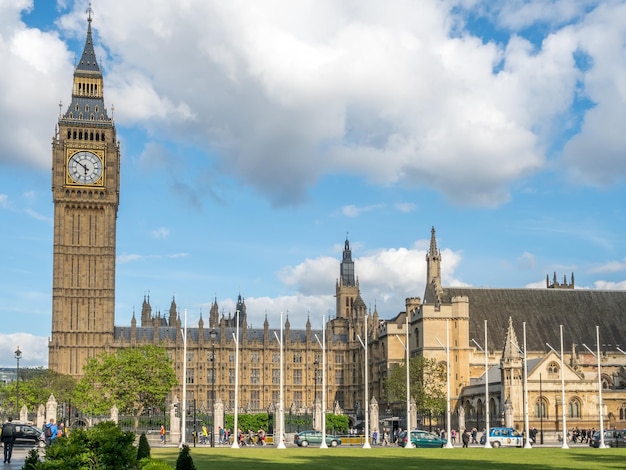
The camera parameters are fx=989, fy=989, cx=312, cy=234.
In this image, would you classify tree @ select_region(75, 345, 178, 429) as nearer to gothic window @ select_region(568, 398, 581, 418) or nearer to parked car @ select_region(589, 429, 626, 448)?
gothic window @ select_region(568, 398, 581, 418)

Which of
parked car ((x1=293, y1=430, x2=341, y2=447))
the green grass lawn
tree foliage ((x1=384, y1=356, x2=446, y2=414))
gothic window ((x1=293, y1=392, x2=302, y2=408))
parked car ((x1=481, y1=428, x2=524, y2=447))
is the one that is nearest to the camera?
the green grass lawn

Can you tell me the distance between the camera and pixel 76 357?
127938 millimetres

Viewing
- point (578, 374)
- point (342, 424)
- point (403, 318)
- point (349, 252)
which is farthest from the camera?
point (349, 252)

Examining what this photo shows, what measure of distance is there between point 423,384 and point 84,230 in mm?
57037

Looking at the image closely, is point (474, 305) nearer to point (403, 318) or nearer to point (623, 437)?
point (403, 318)

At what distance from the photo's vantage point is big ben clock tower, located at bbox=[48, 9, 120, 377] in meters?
130

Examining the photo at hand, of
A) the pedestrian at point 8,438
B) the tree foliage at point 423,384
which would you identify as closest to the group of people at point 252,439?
the tree foliage at point 423,384

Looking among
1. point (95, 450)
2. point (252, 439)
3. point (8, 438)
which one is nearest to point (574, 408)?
point (252, 439)

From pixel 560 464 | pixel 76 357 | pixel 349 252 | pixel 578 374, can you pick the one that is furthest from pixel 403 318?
pixel 560 464

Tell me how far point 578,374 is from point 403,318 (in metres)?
A: 32.0

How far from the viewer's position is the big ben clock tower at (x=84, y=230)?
12950cm

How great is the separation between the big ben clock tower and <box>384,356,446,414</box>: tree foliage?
4697cm

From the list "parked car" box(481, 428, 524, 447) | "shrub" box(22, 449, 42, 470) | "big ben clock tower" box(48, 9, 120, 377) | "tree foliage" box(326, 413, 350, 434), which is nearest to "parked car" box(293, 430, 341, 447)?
"parked car" box(481, 428, 524, 447)

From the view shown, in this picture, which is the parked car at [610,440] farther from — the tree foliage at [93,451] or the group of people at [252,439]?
the tree foliage at [93,451]
